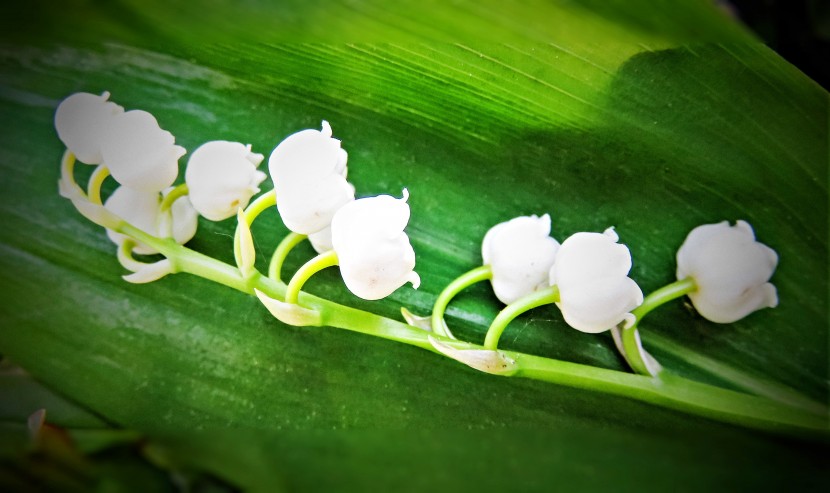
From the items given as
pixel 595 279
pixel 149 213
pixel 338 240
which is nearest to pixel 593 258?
pixel 595 279

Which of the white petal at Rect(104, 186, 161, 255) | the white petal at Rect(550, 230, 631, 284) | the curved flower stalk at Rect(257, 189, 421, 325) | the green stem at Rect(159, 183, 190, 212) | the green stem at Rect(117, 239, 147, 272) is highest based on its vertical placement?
the white petal at Rect(550, 230, 631, 284)

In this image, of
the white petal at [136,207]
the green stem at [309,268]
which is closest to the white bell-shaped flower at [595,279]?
the green stem at [309,268]

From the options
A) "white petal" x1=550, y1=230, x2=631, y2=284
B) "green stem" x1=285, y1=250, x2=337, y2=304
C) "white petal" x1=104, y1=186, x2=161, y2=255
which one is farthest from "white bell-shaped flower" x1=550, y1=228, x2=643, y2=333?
"white petal" x1=104, y1=186, x2=161, y2=255

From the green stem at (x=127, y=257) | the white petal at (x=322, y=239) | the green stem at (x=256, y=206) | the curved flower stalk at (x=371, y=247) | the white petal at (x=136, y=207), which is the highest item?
the curved flower stalk at (x=371, y=247)

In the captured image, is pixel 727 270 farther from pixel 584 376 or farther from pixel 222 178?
pixel 222 178

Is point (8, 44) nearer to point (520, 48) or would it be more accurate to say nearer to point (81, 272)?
point (81, 272)

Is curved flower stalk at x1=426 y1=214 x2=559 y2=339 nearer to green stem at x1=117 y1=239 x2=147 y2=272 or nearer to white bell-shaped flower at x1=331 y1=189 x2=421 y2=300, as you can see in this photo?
white bell-shaped flower at x1=331 y1=189 x2=421 y2=300

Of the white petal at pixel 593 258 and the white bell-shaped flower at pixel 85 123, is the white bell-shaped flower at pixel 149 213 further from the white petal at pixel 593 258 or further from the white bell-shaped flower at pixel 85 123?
the white petal at pixel 593 258
